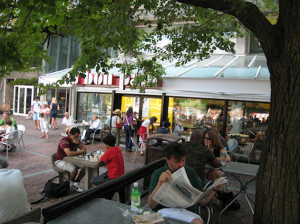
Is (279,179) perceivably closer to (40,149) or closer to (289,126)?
(289,126)

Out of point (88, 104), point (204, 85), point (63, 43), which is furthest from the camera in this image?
point (63, 43)

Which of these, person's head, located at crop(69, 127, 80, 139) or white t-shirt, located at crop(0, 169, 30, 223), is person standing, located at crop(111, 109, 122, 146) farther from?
white t-shirt, located at crop(0, 169, 30, 223)

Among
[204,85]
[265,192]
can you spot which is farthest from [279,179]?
[204,85]

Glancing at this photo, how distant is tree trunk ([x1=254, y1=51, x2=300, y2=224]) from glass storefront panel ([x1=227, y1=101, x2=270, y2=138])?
23.5 ft

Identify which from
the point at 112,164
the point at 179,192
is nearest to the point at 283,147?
the point at 179,192

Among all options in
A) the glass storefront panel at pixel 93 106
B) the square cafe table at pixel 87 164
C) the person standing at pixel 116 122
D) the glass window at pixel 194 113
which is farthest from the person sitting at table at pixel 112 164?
the glass storefront panel at pixel 93 106

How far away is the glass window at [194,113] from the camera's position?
10.4 meters

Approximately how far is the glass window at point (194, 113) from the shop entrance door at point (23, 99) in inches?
637

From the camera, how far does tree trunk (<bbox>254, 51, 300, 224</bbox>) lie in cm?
288

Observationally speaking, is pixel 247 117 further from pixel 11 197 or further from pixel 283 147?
pixel 11 197

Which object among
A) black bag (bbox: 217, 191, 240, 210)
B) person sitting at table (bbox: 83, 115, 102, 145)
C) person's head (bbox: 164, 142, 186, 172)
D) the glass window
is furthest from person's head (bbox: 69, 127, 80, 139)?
person sitting at table (bbox: 83, 115, 102, 145)

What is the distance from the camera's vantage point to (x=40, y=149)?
982 centimetres

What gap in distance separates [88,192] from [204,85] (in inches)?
301

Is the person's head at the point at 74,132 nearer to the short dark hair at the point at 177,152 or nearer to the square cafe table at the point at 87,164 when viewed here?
the square cafe table at the point at 87,164
